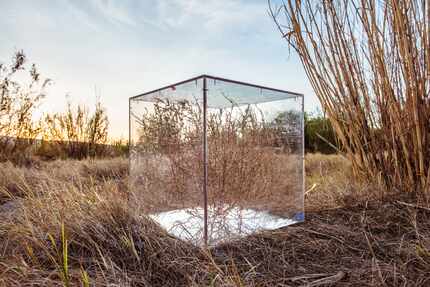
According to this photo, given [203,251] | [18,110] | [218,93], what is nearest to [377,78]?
[218,93]

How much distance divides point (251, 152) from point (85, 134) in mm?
5184

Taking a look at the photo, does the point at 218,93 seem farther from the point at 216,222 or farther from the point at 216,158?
the point at 216,222

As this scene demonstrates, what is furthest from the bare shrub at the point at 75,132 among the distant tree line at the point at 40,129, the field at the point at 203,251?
the field at the point at 203,251

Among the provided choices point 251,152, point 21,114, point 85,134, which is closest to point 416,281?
point 251,152

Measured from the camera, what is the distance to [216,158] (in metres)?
1.49

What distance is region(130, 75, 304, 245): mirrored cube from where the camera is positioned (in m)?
1.43

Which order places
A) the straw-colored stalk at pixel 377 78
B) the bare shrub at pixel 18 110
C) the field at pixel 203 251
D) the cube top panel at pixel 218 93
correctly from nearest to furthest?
the field at pixel 203 251 → the cube top panel at pixel 218 93 → the straw-colored stalk at pixel 377 78 → the bare shrub at pixel 18 110

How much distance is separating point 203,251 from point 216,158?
457 mm

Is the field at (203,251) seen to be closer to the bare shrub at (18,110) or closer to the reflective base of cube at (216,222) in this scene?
the reflective base of cube at (216,222)

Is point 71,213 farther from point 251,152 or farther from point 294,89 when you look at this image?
point 294,89

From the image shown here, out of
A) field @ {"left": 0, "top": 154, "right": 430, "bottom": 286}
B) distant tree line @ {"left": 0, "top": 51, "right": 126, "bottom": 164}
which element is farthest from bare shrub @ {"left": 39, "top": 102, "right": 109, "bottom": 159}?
field @ {"left": 0, "top": 154, "right": 430, "bottom": 286}

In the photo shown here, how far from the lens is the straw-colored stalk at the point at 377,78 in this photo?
1865mm

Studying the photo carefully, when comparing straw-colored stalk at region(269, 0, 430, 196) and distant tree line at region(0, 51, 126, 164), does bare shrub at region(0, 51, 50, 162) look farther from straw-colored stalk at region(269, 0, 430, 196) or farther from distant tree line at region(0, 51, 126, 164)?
straw-colored stalk at region(269, 0, 430, 196)

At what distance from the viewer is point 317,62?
6.89 feet
